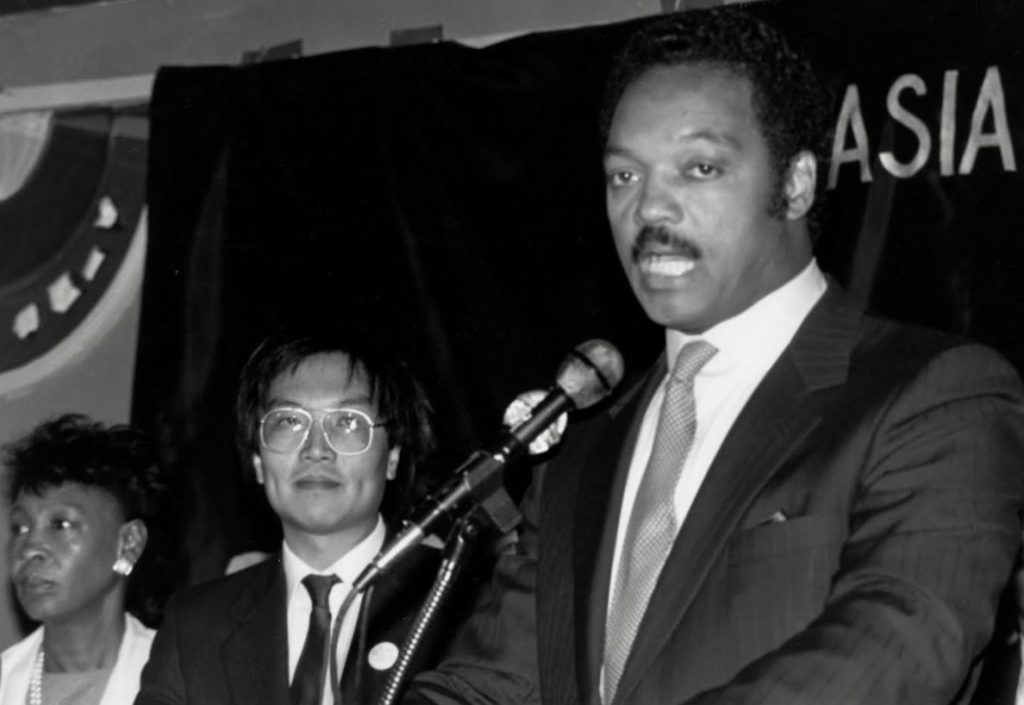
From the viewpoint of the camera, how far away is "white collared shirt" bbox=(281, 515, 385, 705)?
11.1ft

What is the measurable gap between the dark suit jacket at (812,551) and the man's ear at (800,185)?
0.13m

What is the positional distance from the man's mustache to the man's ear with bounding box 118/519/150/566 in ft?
8.30

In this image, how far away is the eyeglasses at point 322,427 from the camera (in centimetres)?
352

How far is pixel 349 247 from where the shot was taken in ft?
14.9

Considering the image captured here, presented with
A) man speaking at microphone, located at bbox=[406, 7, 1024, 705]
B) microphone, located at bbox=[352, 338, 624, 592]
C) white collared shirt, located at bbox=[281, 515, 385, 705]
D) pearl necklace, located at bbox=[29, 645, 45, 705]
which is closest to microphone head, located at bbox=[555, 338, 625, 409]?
microphone, located at bbox=[352, 338, 624, 592]

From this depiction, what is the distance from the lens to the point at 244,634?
3.44 m

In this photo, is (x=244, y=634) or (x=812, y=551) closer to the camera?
(x=812, y=551)

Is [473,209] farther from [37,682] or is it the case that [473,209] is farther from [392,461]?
[37,682]

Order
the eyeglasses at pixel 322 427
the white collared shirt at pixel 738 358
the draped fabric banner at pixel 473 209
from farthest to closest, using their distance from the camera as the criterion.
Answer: the draped fabric banner at pixel 473 209, the eyeglasses at pixel 322 427, the white collared shirt at pixel 738 358

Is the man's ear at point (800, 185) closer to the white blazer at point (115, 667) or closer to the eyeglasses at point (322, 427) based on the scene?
the eyeglasses at point (322, 427)

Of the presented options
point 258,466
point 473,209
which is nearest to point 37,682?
point 258,466

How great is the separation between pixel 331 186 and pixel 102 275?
3.25 feet

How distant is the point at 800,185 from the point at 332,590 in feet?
4.89

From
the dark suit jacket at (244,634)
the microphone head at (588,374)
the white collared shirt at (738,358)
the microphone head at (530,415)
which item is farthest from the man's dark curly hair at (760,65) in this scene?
the dark suit jacket at (244,634)
